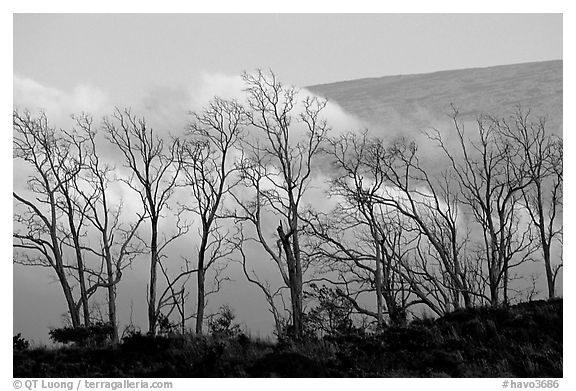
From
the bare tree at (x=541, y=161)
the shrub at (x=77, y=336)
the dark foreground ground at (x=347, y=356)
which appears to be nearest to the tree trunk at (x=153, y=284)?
the shrub at (x=77, y=336)

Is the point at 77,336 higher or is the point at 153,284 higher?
the point at 153,284

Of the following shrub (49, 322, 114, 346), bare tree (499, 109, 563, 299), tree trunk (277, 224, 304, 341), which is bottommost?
shrub (49, 322, 114, 346)

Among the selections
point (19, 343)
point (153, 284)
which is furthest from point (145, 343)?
point (153, 284)

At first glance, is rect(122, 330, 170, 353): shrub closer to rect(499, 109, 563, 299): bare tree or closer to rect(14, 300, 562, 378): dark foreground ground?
rect(14, 300, 562, 378): dark foreground ground

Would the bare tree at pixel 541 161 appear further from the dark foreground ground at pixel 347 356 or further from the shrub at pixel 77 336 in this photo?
the shrub at pixel 77 336

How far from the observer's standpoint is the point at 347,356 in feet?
36.9

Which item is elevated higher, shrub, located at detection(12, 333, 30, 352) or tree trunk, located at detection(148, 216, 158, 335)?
tree trunk, located at detection(148, 216, 158, 335)

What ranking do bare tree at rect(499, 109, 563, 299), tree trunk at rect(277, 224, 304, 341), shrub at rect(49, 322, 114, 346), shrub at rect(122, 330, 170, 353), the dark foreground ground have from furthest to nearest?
1. bare tree at rect(499, 109, 563, 299)
2. tree trunk at rect(277, 224, 304, 341)
3. shrub at rect(49, 322, 114, 346)
4. shrub at rect(122, 330, 170, 353)
5. the dark foreground ground

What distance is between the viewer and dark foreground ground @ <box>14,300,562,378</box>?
35.4 feet

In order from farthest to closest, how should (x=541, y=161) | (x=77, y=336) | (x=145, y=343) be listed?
(x=541, y=161), (x=77, y=336), (x=145, y=343)

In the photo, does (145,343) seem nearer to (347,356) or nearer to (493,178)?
(347,356)

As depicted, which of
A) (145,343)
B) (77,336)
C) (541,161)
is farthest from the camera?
(541,161)

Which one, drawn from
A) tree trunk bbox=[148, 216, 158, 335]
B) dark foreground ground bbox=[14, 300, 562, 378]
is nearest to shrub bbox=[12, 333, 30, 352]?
dark foreground ground bbox=[14, 300, 562, 378]
